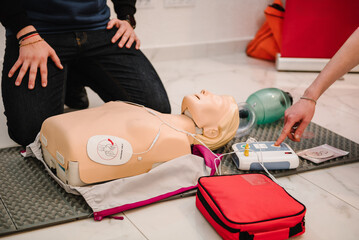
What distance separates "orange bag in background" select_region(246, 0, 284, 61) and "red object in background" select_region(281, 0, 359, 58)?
0.14m

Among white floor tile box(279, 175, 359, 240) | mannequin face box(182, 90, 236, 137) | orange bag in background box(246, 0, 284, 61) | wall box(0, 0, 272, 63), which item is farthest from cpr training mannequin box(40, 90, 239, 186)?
orange bag in background box(246, 0, 284, 61)

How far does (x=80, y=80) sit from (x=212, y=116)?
0.64 meters

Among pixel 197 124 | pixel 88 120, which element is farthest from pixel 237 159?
pixel 88 120

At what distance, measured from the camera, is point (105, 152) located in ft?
3.75

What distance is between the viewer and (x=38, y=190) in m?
1.20

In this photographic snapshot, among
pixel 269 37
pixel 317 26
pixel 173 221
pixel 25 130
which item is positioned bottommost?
pixel 173 221

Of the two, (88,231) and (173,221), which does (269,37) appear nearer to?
(173,221)

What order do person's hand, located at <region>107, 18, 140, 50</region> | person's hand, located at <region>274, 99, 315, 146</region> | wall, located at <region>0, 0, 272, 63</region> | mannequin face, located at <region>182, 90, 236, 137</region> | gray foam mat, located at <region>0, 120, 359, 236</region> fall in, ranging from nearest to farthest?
1. gray foam mat, located at <region>0, 120, 359, 236</region>
2. person's hand, located at <region>274, 99, 315, 146</region>
3. mannequin face, located at <region>182, 90, 236, 137</region>
4. person's hand, located at <region>107, 18, 140, 50</region>
5. wall, located at <region>0, 0, 272, 63</region>

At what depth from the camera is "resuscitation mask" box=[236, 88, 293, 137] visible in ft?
5.38

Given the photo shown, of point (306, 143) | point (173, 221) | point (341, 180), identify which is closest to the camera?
point (173, 221)

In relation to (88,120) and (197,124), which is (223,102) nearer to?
(197,124)

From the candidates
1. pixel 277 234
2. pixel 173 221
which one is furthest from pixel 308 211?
pixel 173 221

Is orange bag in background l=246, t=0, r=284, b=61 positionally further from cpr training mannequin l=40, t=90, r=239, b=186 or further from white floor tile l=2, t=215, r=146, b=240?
white floor tile l=2, t=215, r=146, b=240

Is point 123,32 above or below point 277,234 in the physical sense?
above
